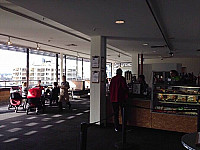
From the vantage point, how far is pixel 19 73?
1168 cm

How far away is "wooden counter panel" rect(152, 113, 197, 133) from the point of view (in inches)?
191

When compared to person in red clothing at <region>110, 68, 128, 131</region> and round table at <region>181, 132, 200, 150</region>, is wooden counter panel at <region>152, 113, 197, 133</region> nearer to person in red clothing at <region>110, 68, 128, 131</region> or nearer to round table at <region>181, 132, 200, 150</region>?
person in red clothing at <region>110, 68, 128, 131</region>

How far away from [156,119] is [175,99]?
72 centimetres

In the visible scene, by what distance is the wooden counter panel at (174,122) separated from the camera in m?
4.84

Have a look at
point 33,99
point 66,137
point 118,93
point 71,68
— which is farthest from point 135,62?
point 66,137

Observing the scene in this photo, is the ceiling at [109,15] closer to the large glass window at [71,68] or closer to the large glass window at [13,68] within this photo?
the large glass window at [13,68]

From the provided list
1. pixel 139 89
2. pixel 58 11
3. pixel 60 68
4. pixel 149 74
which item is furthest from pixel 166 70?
pixel 58 11

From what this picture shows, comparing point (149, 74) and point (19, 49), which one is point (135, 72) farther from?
point (19, 49)

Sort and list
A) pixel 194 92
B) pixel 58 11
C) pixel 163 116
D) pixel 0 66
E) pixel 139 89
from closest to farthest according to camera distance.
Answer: pixel 58 11
pixel 194 92
pixel 163 116
pixel 139 89
pixel 0 66

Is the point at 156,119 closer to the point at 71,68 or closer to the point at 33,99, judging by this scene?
the point at 33,99

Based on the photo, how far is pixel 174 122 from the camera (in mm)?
5016

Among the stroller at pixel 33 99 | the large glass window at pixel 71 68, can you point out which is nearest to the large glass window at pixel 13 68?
the stroller at pixel 33 99

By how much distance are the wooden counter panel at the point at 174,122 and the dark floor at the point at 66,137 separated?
194mm

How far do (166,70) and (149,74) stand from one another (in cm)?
131
